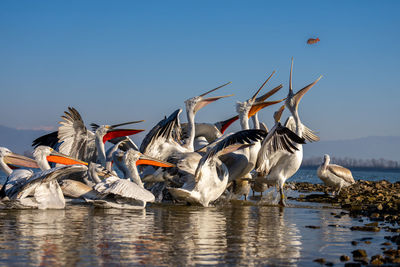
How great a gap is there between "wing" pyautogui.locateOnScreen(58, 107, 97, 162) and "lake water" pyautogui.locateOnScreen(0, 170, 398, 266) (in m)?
2.60

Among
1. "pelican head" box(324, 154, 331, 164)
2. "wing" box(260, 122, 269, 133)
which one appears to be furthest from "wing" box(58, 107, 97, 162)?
"pelican head" box(324, 154, 331, 164)

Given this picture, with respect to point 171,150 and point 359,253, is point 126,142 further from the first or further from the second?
point 359,253

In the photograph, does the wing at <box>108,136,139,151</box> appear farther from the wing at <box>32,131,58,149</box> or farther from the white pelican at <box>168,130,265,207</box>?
the white pelican at <box>168,130,265,207</box>

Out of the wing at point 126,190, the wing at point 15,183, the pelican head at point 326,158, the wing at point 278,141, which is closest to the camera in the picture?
the wing at point 15,183

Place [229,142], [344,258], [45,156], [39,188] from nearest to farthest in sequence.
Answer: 1. [344,258]
2. [39,188]
3. [229,142]
4. [45,156]

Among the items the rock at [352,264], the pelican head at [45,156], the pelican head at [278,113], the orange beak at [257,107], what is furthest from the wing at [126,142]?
the rock at [352,264]

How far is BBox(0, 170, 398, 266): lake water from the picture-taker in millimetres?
3770

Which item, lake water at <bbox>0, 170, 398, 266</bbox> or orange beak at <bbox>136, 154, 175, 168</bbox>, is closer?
lake water at <bbox>0, 170, 398, 266</bbox>

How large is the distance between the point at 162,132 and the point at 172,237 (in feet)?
13.1

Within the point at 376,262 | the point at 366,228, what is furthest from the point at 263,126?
the point at 376,262

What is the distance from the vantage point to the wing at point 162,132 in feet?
28.1

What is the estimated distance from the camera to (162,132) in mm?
8625

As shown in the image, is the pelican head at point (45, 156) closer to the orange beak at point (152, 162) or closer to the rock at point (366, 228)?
the orange beak at point (152, 162)

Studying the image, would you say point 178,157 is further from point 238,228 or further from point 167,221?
point 238,228
